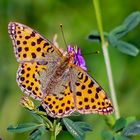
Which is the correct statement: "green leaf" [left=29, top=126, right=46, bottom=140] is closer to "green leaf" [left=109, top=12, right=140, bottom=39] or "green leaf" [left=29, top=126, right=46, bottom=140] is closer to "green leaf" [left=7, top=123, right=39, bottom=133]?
"green leaf" [left=7, top=123, right=39, bottom=133]

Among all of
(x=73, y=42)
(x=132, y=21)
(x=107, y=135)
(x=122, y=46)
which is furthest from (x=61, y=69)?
(x=73, y=42)

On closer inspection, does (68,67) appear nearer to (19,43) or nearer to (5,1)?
(19,43)

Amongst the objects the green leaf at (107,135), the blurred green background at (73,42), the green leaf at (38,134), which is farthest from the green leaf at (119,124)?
the blurred green background at (73,42)

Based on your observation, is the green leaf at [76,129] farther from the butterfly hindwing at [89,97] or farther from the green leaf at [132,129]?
the green leaf at [132,129]

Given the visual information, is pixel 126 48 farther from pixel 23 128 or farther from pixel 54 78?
pixel 23 128

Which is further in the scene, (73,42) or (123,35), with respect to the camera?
(73,42)
